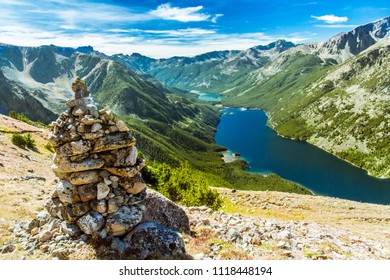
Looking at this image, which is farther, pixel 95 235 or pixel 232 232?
pixel 232 232

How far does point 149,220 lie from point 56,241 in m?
6.78

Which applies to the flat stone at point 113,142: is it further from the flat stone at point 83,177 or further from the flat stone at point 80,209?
the flat stone at point 80,209

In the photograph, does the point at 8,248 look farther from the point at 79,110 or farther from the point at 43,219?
the point at 79,110

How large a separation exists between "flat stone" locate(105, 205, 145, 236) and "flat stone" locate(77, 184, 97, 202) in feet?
6.51

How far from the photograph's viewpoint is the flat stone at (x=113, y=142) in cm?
2161

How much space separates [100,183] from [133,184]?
243 centimetres

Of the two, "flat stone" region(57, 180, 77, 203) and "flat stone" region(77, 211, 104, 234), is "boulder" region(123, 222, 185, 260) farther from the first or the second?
"flat stone" region(57, 180, 77, 203)

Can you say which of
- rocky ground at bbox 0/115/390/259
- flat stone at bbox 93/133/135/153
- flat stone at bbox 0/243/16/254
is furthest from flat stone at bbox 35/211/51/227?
flat stone at bbox 93/133/135/153

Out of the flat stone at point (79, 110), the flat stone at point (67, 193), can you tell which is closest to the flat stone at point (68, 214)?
the flat stone at point (67, 193)

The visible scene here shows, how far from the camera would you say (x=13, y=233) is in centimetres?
2267

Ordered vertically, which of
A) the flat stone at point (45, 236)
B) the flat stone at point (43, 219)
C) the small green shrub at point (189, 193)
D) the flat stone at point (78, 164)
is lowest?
the small green shrub at point (189, 193)

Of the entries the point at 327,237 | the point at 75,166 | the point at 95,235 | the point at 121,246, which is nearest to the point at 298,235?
the point at 327,237

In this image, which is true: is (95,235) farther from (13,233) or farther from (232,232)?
(232,232)

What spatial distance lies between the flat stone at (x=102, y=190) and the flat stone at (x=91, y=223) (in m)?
1.36
